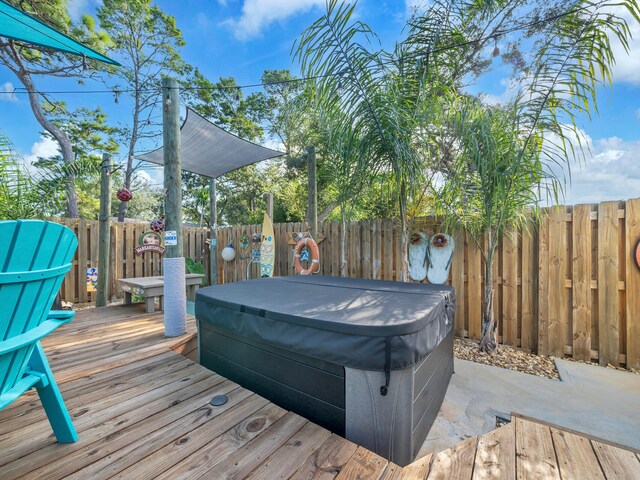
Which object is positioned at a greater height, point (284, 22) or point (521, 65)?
point (284, 22)

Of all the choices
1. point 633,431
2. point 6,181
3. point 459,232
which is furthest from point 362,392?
point 6,181

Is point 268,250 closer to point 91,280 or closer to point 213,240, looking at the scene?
point 213,240

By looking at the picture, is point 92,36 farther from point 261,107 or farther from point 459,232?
point 459,232

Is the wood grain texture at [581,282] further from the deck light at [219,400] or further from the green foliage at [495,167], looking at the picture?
the deck light at [219,400]

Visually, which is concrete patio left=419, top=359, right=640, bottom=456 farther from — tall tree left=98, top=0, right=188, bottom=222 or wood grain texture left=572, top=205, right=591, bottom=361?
tall tree left=98, top=0, right=188, bottom=222

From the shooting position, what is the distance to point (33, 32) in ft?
10.3

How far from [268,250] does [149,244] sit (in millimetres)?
2977

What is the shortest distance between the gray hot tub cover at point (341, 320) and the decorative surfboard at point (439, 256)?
4.26 ft

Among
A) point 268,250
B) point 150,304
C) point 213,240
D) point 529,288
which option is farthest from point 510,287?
point 213,240

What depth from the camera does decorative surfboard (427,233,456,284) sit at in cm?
348

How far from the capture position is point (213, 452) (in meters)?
1.17

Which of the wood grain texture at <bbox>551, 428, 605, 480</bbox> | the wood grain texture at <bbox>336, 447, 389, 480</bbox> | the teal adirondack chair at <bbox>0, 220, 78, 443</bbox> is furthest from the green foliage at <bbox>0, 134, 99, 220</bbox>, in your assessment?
the wood grain texture at <bbox>551, 428, 605, 480</bbox>

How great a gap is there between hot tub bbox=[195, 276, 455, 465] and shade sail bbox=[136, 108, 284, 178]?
2.86 m

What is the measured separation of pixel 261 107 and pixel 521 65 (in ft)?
33.1
